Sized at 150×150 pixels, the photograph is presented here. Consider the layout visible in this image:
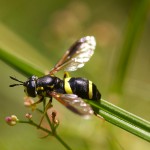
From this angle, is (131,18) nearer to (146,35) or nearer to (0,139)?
(0,139)

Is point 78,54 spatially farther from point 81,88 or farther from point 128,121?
point 128,121

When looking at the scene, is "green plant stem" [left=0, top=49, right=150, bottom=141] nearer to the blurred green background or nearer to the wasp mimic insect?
the wasp mimic insect

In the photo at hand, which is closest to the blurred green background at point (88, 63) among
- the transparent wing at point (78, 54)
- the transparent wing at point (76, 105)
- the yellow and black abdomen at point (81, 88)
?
the transparent wing at point (78, 54)

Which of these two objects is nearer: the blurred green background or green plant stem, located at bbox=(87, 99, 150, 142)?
green plant stem, located at bbox=(87, 99, 150, 142)

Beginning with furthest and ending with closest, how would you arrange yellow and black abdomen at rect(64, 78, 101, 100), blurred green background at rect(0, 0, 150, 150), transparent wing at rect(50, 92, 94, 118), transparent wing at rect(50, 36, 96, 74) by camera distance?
blurred green background at rect(0, 0, 150, 150), transparent wing at rect(50, 36, 96, 74), yellow and black abdomen at rect(64, 78, 101, 100), transparent wing at rect(50, 92, 94, 118)

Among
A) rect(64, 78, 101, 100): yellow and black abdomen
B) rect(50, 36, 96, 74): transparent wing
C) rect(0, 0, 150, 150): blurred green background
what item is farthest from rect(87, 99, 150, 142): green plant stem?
rect(50, 36, 96, 74): transparent wing

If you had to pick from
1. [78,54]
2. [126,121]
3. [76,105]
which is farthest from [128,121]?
[78,54]

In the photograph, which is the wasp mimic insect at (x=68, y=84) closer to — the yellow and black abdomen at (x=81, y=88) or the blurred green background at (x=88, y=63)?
the yellow and black abdomen at (x=81, y=88)
